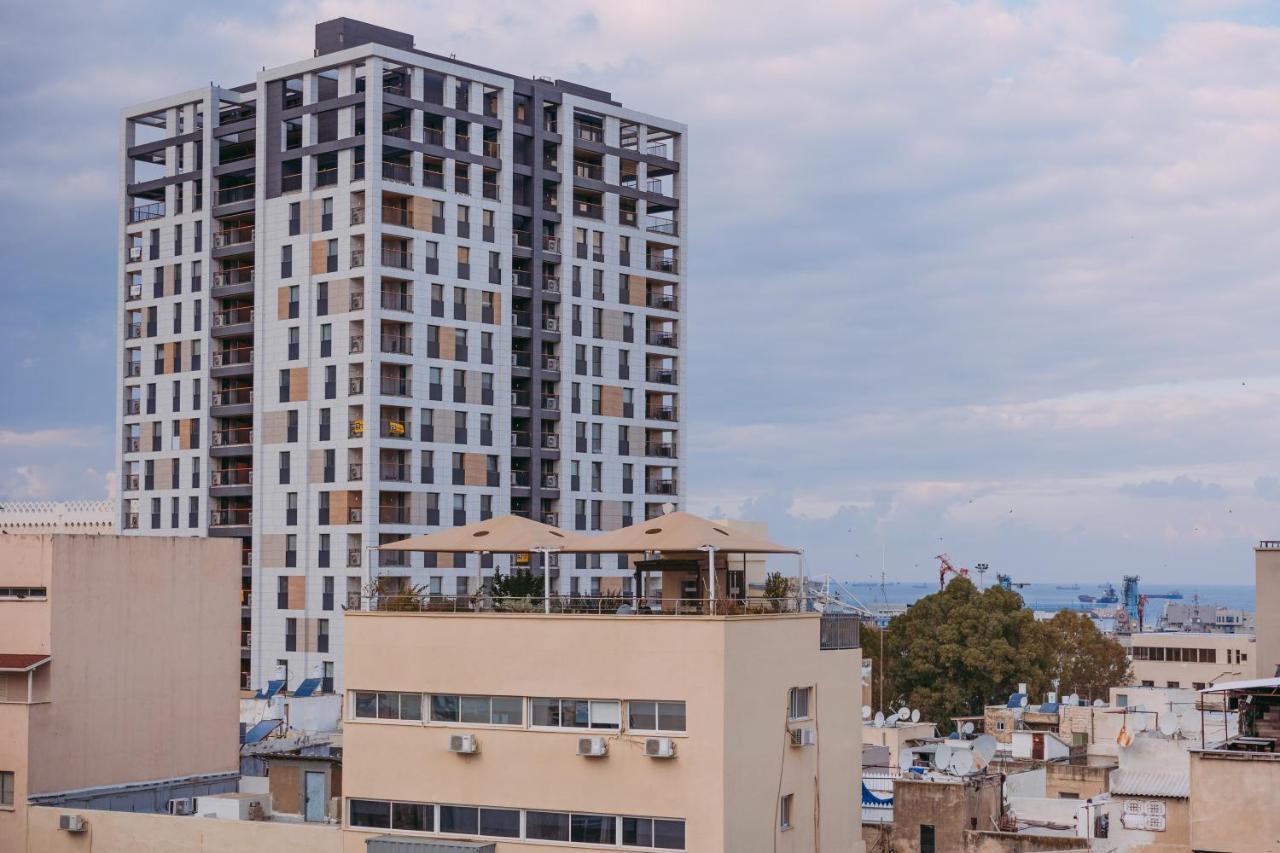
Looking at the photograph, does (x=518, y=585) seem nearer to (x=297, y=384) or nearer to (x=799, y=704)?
(x=297, y=384)

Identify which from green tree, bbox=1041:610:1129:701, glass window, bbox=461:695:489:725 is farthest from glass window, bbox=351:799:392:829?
green tree, bbox=1041:610:1129:701

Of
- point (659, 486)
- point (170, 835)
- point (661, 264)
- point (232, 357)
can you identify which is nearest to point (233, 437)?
point (232, 357)

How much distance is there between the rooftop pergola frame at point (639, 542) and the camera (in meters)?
36.2

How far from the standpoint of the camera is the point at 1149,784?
138 ft

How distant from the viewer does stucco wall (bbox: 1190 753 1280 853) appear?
32.1m

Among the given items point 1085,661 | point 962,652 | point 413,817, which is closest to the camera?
point 413,817

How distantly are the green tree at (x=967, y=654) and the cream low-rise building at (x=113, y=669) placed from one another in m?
57.2

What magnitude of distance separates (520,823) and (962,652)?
211 ft

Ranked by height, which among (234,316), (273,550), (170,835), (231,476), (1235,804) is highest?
(234,316)

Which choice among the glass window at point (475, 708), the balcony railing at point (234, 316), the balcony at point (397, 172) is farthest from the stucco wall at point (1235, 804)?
the balcony railing at point (234, 316)

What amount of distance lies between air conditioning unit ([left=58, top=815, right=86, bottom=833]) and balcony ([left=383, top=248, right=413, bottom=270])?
5104 cm

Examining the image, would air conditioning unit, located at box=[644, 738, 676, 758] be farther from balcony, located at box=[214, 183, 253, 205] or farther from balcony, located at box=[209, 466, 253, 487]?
balcony, located at box=[214, 183, 253, 205]

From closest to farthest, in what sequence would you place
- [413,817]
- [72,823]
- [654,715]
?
[654,715]
[413,817]
[72,823]

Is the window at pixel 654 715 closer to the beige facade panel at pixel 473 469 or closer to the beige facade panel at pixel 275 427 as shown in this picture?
the beige facade panel at pixel 473 469
